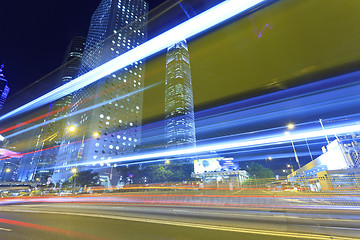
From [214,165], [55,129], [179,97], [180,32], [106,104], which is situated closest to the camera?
[180,32]

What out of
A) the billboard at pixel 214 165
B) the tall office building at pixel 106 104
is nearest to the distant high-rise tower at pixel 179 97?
the tall office building at pixel 106 104

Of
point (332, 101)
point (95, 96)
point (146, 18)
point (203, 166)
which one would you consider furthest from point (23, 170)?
point (332, 101)

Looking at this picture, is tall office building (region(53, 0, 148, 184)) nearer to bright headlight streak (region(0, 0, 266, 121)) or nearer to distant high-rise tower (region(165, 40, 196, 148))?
distant high-rise tower (region(165, 40, 196, 148))

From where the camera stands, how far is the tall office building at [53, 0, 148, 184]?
63156mm

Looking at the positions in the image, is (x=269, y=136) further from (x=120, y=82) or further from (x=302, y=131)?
(x=120, y=82)

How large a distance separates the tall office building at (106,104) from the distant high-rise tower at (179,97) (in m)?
18.0

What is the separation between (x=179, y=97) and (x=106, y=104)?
42.0 metres

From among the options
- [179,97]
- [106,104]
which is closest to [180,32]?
[106,104]

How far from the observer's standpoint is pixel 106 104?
69.7m

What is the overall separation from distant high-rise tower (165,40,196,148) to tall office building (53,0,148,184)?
708 inches

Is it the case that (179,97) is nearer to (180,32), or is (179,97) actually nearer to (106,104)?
(106,104)

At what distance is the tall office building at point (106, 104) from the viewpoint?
207ft

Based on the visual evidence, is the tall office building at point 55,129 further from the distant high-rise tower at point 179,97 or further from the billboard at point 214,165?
the billboard at point 214,165

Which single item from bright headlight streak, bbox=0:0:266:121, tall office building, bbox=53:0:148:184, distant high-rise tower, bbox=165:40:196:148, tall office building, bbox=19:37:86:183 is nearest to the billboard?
tall office building, bbox=53:0:148:184
